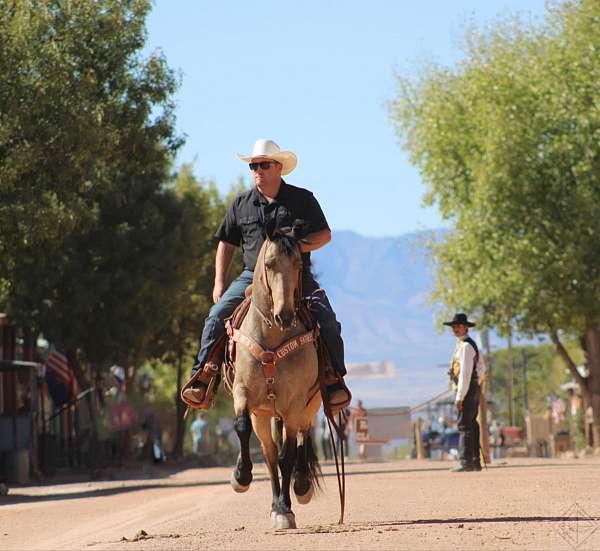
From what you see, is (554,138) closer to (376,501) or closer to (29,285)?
(29,285)

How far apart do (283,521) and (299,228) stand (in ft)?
8.03

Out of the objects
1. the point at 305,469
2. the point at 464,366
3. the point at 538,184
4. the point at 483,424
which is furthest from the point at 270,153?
the point at 538,184

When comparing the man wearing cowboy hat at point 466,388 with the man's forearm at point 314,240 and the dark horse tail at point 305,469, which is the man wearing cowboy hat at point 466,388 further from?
the man's forearm at point 314,240

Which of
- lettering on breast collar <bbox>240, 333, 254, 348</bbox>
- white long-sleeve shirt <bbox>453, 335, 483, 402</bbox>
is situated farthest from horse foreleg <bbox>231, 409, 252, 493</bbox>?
white long-sleeve shirt <bbox>453, 335, 483, 402</bbox>

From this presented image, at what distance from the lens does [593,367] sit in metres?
47.3

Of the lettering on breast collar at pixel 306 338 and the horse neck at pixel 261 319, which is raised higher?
the horse neck at pixel 261 319

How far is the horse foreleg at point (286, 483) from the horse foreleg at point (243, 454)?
0.98 ft

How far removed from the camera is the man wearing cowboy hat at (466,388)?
23281 millimetres

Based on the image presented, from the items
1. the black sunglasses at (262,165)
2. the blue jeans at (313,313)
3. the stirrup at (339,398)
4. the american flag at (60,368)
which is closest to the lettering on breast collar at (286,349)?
the blue jeans at (313,313)

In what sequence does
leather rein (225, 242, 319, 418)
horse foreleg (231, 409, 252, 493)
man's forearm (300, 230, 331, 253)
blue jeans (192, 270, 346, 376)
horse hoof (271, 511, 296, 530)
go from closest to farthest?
leather rein (225, 242, 319, 418) → horse hoof (271, 511, 296, 530) → horse foreleg (231, 409, 252, 493) → man's forearm (300, 230, 331, 253) → blue jeans (192, 270, 346, 376)

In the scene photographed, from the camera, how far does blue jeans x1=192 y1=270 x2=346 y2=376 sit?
13.3m

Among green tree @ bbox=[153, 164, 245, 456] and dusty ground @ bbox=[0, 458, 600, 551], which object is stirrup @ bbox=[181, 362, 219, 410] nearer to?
dusty ground @ bbox=[0, 458, 600, 551]

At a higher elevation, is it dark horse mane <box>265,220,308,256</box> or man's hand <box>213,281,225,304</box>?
dark horse mane <box>265,220,308,256</box>

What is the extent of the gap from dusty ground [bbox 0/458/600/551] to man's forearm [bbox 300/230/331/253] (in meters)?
2.35
